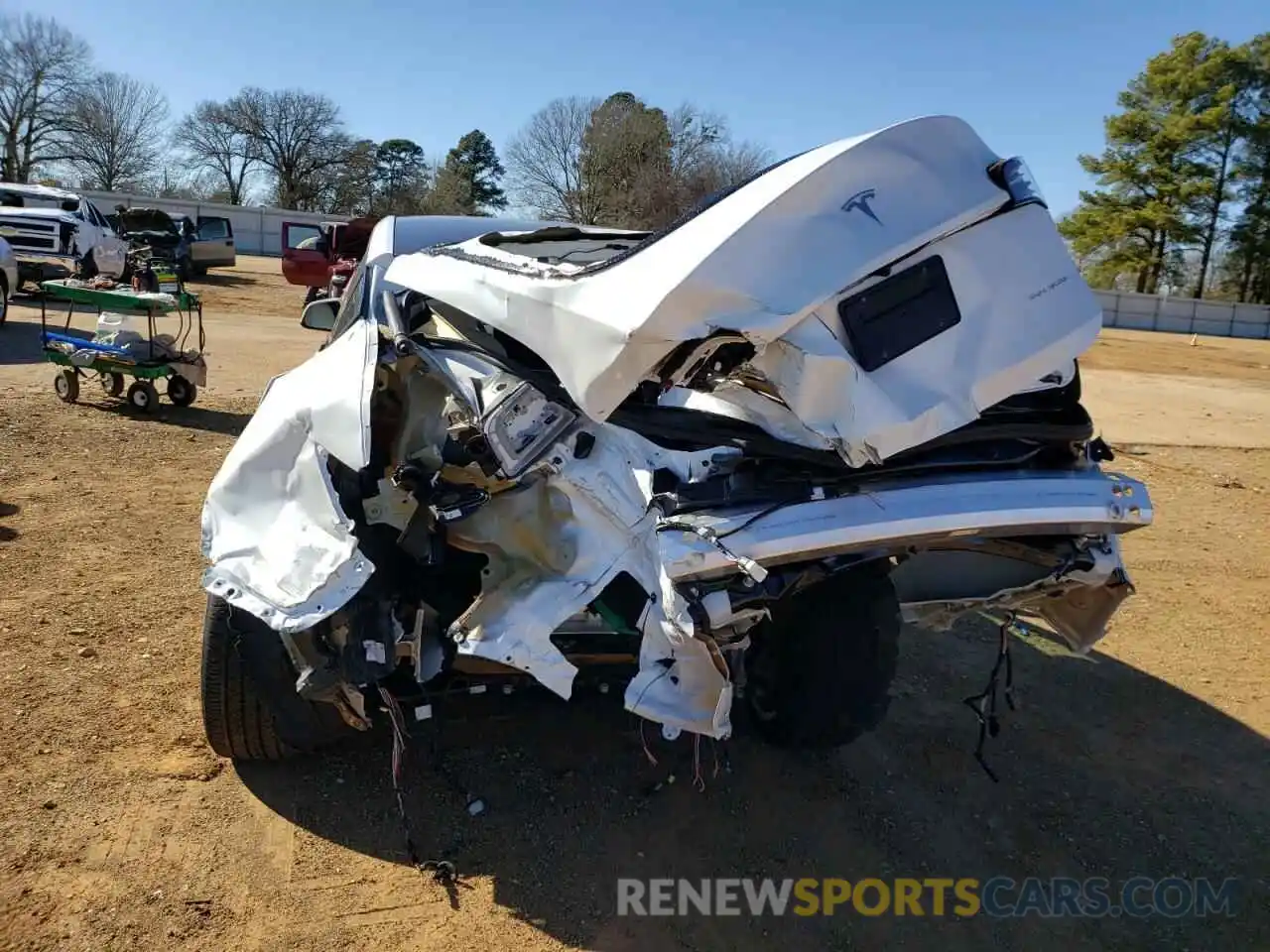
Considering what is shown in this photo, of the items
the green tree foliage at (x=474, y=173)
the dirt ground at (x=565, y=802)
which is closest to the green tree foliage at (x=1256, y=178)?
the green tree foliage at (x=474, y=173)

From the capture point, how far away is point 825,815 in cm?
309

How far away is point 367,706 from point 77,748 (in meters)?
1.11

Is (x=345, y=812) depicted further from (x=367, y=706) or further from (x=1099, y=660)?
(x=1099, y=660)

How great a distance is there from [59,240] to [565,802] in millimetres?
18033

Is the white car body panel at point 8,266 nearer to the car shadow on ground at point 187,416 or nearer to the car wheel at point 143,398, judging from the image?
the car shadow on ground at point 187,416

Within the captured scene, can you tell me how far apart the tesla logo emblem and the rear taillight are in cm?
41

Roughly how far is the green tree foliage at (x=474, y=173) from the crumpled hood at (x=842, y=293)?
182ft

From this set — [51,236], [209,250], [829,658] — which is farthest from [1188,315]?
[829,658]

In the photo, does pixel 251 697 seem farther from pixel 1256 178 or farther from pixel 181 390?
pixel 1256 178

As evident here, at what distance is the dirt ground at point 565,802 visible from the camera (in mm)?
2523

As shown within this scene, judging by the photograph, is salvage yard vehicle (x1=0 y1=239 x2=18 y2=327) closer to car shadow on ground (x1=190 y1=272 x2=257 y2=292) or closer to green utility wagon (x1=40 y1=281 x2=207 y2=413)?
green utility wagon (x1=40 y1=281 x2=207 y2=413)

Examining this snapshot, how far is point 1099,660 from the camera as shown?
14.6 ft

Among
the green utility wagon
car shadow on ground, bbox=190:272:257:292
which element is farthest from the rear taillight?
car shadow on ground, bbox=190:272:257:292

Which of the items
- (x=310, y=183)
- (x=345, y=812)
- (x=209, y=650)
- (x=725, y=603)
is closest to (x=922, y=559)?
(x=725, y=603)
